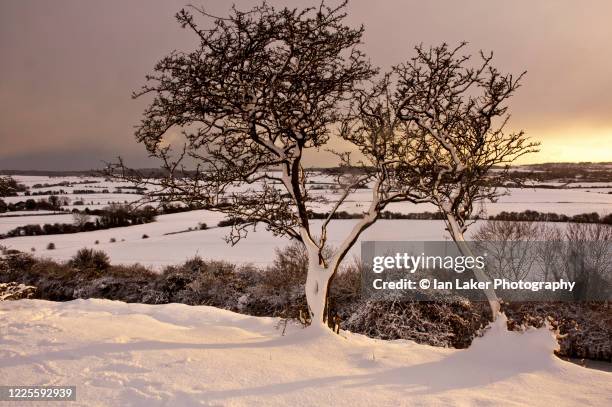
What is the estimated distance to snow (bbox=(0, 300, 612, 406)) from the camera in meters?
4.27

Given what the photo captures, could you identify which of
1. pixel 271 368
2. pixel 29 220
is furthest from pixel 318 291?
pixel 29 220

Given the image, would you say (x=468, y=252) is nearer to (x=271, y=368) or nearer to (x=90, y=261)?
(x=271, y=368)

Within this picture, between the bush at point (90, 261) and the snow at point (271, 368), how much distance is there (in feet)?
56.2

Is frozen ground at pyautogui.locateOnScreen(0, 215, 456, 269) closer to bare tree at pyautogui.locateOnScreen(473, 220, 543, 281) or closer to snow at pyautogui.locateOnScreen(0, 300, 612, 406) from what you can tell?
bare tree at pyautogui.locateOnScreen(473, 220, 543, 281)

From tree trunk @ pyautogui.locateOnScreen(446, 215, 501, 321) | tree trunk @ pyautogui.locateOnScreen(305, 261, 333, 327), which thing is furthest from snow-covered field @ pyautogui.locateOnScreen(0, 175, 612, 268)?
tree trunk @ pyautogui.locateOnScreen(305, 261, 333, 327)

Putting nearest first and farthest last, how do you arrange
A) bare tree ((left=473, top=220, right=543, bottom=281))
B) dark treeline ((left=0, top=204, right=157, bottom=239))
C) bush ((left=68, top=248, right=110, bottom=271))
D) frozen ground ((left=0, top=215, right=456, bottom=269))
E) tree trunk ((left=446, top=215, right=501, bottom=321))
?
tree trunk ((left=446, top=215, right=501, bottom=321))
bare tree ((left=473, top=220, right=543, bottom=281))
bush ((left=68, top=248, right=110, bottom=271))
frozen ground ((left=0, top=215, right=456, bottom=269))
dark treeline ((left=0, top=204, right=157, bottom=239))

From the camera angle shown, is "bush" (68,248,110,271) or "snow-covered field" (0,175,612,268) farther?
"snow-covered field" (0,175,612,268)

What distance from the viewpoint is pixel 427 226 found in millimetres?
33969

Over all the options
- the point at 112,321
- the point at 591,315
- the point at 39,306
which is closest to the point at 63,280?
the point at 39,306

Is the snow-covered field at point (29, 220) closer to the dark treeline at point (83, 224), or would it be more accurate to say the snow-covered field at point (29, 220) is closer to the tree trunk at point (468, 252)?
the dark treeline at point (83, 224)

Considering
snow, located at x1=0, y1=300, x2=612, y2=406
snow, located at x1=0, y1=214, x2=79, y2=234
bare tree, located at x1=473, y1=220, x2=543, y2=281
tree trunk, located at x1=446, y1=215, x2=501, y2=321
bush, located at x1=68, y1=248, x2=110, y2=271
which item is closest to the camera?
snow, located at x1=0, y1=300, x2=612, y2=406

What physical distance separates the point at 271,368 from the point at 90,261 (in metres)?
21.5

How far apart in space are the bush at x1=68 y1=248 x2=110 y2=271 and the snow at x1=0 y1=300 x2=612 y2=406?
17144mm

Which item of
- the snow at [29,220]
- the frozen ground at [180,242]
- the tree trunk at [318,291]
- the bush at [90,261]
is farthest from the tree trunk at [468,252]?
the snow at [29,220]
